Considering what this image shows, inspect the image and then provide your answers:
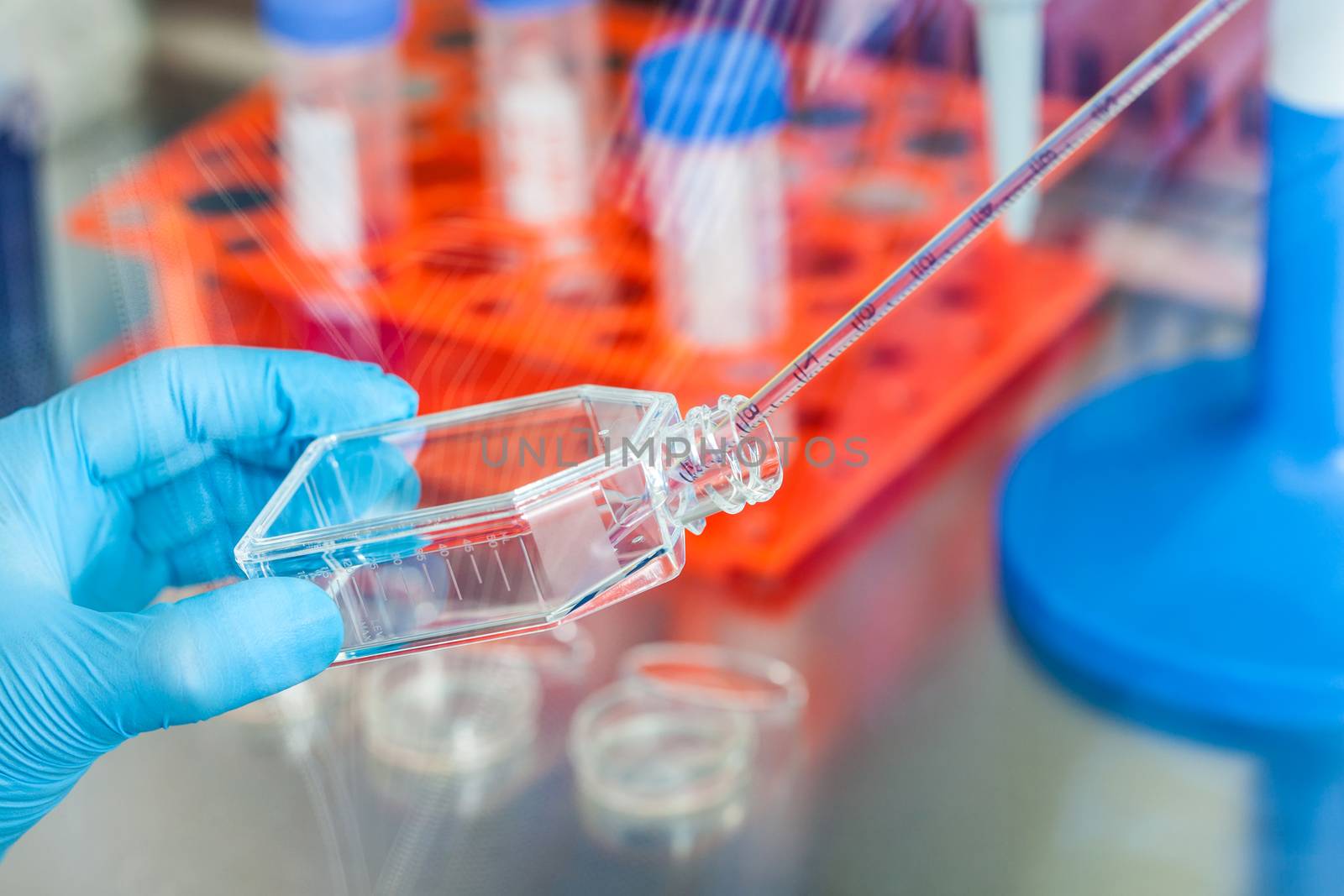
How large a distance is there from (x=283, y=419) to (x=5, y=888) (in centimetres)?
29

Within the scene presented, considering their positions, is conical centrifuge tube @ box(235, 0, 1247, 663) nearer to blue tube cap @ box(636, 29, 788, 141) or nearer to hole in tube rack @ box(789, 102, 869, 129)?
blue tube cap @ box(636, 29, 788, 141)

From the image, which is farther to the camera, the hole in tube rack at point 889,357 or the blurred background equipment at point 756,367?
the hole in tube rack at point 889,357

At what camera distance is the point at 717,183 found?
865mm

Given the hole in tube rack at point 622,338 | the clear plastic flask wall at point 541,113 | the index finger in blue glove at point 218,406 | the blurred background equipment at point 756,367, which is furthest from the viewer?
the clear plastic flask wall at point 541,113

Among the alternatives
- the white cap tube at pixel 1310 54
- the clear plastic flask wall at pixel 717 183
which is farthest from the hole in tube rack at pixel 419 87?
the white cap tube at pixel 1310 54

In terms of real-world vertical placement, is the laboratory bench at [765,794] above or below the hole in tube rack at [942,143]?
below

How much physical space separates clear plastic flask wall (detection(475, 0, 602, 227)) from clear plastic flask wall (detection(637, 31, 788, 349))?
0.09 meters

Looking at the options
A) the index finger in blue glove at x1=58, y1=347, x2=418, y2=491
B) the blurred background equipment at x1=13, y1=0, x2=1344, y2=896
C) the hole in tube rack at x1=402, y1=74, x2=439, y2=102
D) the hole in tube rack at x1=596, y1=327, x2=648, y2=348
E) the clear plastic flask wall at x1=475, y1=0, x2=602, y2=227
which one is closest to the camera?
the index finger in blue glove at x1=58, y1=347, x2=418, y2=491

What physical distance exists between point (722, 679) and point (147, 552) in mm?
291

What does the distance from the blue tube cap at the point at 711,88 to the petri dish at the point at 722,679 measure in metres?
0.27

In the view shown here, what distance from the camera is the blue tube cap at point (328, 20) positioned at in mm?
932

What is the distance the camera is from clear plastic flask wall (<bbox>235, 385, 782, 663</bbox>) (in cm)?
57

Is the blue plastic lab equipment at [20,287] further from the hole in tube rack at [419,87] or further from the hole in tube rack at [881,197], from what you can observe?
the hole in tube rack at [881,197]

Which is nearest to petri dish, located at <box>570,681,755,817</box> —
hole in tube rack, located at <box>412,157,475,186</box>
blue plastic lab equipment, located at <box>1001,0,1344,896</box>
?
blue plastic lab equipment, located at <box>1001,0,1344,896</box>
